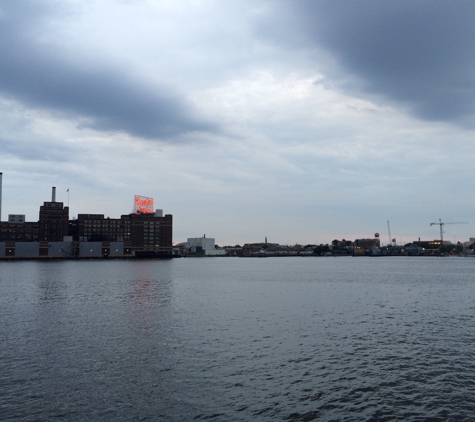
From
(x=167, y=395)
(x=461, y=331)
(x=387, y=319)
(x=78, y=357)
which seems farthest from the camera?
(x=387, y=319)

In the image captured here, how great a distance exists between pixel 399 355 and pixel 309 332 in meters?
10.5

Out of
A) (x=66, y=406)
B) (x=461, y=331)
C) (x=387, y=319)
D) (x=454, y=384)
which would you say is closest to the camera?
(x=66, y=406)

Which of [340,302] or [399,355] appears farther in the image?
[340,302]

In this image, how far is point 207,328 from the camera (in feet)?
146

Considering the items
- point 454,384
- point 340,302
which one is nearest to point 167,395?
point 454,384

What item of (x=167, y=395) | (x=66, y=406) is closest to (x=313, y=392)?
(x=167, y=395)

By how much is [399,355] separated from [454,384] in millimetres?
6939

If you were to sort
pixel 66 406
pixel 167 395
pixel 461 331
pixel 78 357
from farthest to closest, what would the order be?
pixel 461 331, pixel 78 357, pixel 167 395, pixel 66 406

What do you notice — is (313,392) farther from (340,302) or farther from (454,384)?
(340,302)

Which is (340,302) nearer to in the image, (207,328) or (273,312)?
(273,312)

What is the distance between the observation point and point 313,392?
84.2 feet

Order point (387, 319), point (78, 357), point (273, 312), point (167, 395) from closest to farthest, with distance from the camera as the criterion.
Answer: point (167, 395)
point (78, 357)
point (387, 319)
point (273, 312)

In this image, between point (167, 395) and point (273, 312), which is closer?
point (167, 395)

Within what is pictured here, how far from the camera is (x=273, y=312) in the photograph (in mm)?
55812
